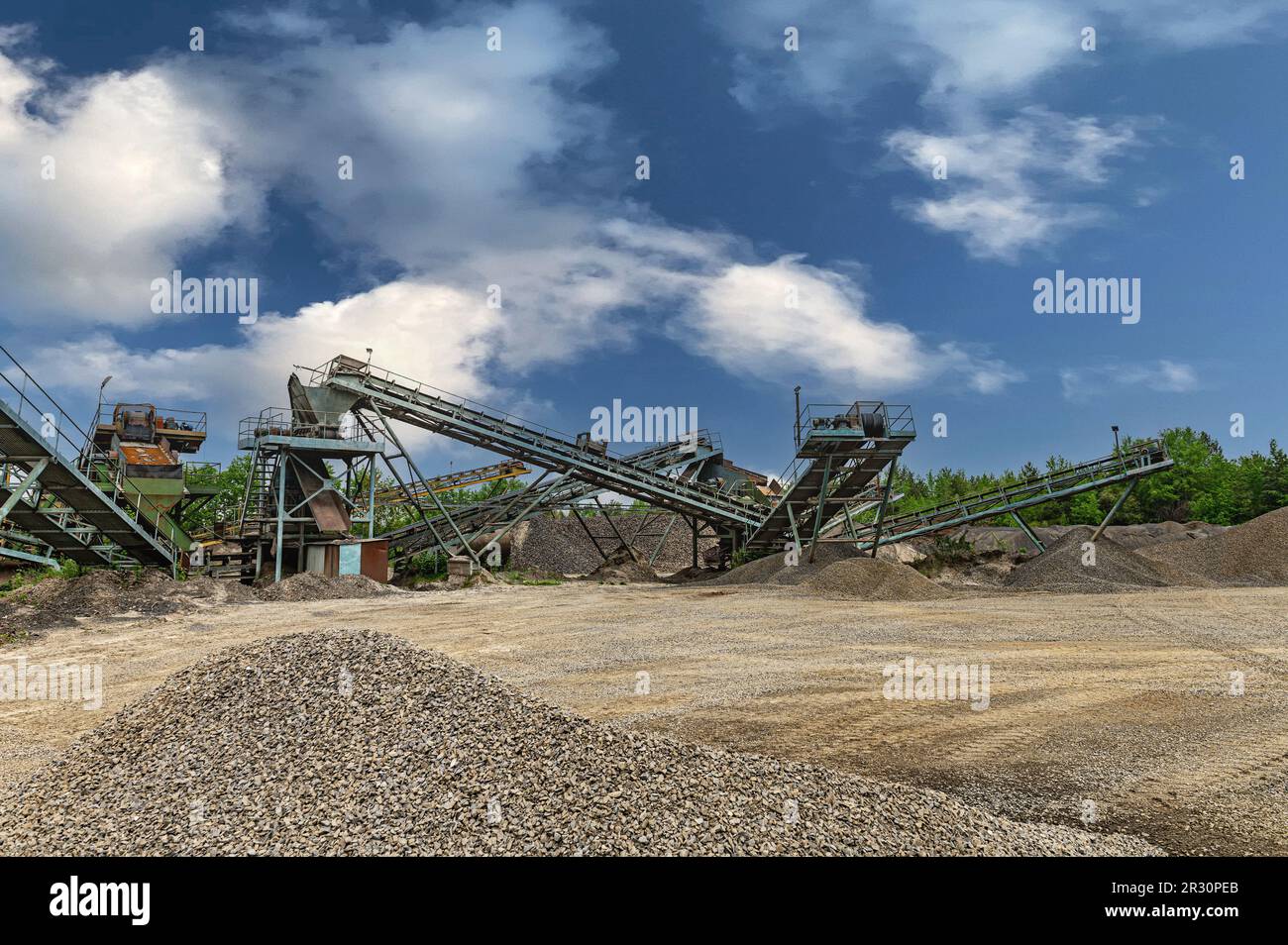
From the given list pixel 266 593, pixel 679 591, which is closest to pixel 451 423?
pixel 266 593

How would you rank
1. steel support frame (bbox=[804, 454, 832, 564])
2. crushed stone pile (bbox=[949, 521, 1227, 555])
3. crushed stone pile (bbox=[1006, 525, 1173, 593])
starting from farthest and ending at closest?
crushed stone pile (bbox=[949, 521, 1227, 555]), steel support frame (bbox=[804, 454, 832, 564]), crushed stone pile (bbox=[1006, 525, 1173, 593])

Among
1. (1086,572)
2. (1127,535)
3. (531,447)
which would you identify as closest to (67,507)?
(531,447)

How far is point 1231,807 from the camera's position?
17.5 ft

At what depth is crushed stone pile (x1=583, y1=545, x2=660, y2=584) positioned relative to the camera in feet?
93.7

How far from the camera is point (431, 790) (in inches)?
197

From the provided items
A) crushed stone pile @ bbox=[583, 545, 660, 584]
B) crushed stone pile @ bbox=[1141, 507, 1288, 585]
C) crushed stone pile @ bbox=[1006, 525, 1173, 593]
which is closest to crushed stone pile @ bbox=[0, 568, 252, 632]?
crushed stone pile @ bbox=[583, 545, 660, 584]

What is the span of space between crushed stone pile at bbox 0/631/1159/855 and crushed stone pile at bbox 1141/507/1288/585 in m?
20.8

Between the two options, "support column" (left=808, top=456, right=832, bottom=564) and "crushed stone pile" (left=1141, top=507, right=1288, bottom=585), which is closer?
"crushed stone pile" (left=1141, top=507, right=1288, bottom=585)

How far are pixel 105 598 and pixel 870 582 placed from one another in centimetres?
1776

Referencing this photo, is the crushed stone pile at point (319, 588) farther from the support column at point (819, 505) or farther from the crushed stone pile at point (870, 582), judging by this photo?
the support column at point (819, 505)

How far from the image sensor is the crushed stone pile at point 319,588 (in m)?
20.2

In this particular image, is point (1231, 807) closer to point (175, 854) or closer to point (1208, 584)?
point (175, 854)

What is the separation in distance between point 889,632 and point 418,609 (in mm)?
10773

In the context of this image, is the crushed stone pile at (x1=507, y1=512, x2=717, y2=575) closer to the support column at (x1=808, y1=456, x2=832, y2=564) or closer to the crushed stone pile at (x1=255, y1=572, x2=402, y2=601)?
the crushed stone pile at (x1=255, y1=572, x2=402, y2=601)
